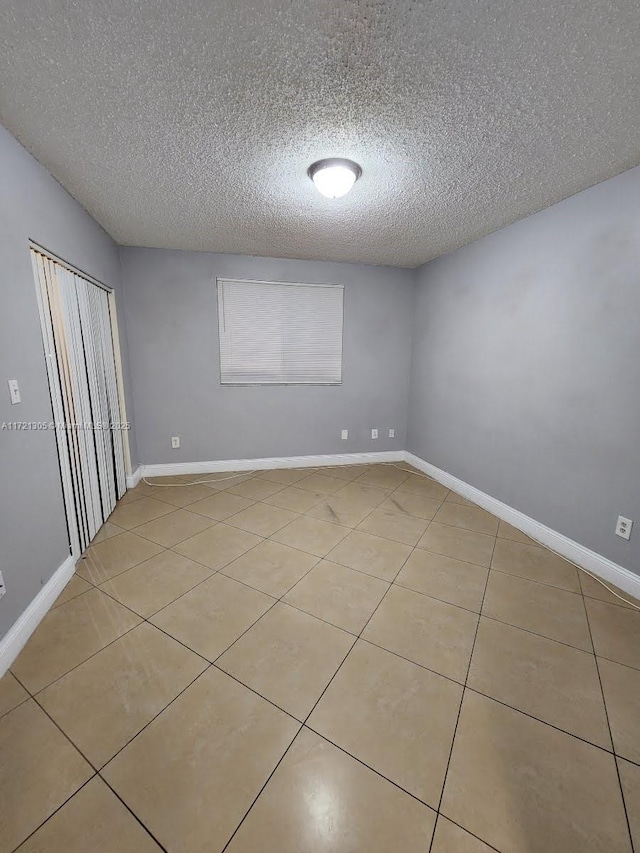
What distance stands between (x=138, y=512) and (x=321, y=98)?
10.2 ft

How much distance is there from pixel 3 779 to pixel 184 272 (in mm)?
3741

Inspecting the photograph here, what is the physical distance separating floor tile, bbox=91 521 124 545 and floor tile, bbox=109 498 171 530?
0.12ft

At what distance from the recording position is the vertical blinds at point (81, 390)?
6.80ft

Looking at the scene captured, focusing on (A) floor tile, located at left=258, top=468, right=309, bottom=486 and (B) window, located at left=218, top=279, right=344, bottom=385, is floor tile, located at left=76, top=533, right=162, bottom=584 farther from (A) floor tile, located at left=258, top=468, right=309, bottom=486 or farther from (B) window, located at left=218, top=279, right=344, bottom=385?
(B) window, located at left=218, top=279, right=344, bottom=385

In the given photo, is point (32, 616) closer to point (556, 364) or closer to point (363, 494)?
point (363, 494)

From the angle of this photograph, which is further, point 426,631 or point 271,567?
point 271,567

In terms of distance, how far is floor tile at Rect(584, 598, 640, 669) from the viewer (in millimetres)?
1609

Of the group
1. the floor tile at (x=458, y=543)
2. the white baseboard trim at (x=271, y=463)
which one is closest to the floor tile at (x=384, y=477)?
the white baseboard trim at (x=271, y=463)

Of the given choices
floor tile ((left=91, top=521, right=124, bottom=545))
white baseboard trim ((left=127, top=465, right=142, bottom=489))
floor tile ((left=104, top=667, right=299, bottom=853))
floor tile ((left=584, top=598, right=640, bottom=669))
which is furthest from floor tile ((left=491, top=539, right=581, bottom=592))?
white baseboard trim ((left=127, top=465, right=142, bottom=489))

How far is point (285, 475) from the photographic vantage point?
3.98m

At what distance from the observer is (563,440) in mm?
2422

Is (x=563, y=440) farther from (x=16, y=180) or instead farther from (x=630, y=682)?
(x=16, y=180)

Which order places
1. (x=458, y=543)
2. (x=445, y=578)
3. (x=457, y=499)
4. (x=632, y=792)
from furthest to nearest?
1. (x=457, y=499)
2. (x=458, y=543)
3. (x=445, y=578)
4. (x=632, y=792)

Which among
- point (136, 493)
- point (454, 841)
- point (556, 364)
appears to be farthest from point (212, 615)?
point (556, 364)
